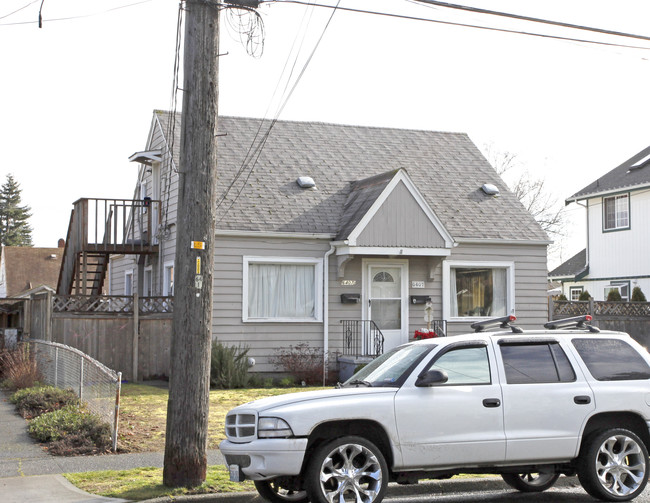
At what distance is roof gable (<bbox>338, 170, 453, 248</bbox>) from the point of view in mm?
18547

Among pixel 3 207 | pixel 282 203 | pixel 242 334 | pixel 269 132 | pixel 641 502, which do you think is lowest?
pixel 641 502

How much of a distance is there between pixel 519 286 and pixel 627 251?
37.1 feet

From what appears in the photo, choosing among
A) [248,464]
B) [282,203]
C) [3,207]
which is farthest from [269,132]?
[3,207]

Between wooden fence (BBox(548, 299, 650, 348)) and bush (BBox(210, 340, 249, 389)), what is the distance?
30.8 feet

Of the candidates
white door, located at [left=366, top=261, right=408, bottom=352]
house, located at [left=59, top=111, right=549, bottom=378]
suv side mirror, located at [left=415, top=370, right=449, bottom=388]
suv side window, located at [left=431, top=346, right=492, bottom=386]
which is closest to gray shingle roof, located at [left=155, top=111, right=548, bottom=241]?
house, located at [left=59, top=111, right=549, bottom=378]

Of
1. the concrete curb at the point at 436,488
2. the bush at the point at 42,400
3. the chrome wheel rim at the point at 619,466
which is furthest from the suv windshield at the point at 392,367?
the bush at the point at 42,400

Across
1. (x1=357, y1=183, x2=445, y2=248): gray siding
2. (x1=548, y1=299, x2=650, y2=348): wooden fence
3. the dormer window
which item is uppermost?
the dormer window

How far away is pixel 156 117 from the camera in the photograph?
2178 cm

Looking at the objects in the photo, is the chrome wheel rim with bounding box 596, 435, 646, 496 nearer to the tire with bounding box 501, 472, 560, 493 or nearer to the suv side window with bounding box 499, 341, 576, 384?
the suv side window with bounding box 499, 341, 576, 384

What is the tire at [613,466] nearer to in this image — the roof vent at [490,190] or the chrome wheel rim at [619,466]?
the chrome wheel rim at [619,466]

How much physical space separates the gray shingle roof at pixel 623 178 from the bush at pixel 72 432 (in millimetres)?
22746

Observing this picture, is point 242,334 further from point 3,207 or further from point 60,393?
point 3,207

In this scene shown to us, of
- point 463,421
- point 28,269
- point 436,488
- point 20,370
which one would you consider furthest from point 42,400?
point 28,269

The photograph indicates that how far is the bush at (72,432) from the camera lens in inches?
427
